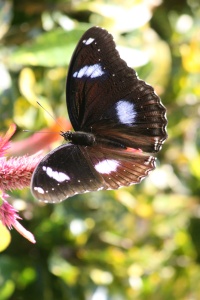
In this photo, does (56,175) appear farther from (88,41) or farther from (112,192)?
(112,192)

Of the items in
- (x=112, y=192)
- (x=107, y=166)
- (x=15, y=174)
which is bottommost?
(x=112, y=192)

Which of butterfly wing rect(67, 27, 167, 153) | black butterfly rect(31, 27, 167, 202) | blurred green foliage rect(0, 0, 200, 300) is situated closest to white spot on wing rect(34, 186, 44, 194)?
black butterfly rect(31, 27, 167, 202)

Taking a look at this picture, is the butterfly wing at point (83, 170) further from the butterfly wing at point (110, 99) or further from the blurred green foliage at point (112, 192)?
the blurred green foliage at point (112, 192)

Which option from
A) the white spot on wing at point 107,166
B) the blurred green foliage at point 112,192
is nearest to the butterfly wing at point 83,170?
the white spot on wing at point 107,166

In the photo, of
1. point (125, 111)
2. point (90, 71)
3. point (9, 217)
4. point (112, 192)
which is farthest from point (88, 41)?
point (112, 192)

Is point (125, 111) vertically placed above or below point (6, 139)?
below

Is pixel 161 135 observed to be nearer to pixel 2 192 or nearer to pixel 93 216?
pixel 2 192
